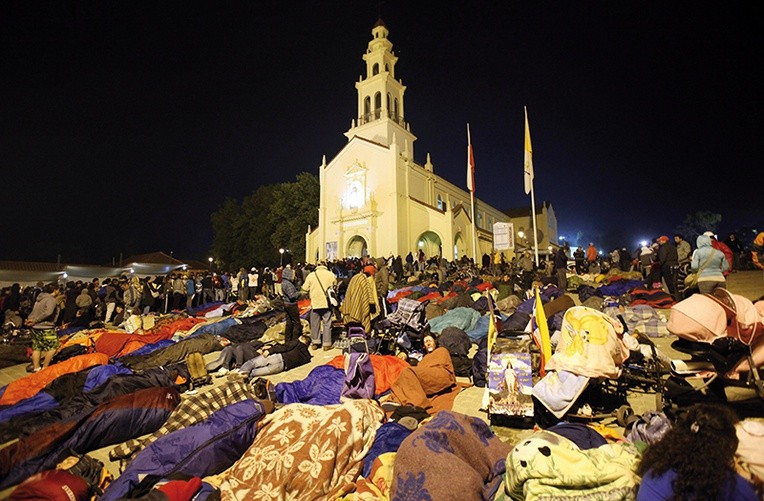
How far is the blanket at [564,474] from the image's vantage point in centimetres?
239

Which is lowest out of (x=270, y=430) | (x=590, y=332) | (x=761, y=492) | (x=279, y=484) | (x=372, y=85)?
(x=279, y=484)

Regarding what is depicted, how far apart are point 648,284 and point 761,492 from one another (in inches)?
480

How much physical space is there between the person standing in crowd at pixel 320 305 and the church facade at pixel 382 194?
738 inches

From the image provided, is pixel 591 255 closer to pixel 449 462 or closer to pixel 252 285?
pixel 252 285

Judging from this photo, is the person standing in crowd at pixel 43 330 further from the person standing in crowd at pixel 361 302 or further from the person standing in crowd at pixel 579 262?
the person standing in crowd at pixel 579 262

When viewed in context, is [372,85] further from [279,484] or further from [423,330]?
[279,484]

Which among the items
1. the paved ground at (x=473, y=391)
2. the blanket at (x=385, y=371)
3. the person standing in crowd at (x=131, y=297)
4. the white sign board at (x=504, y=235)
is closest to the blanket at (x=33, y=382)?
the paved ground at (x=473, y=391)

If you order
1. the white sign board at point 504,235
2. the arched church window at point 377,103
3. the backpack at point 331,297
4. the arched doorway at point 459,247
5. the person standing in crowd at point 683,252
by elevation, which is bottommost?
the backpack at point 331,297

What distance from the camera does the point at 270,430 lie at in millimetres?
3510

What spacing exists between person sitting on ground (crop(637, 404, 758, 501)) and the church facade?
2484 centimetres

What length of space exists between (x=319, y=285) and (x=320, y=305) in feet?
1.72

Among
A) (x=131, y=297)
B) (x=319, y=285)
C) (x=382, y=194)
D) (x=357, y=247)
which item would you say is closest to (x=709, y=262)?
(x=319, y=285)

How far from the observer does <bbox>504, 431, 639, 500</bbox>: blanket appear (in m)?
2.39

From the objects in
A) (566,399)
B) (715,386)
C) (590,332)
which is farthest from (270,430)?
(715,386)
